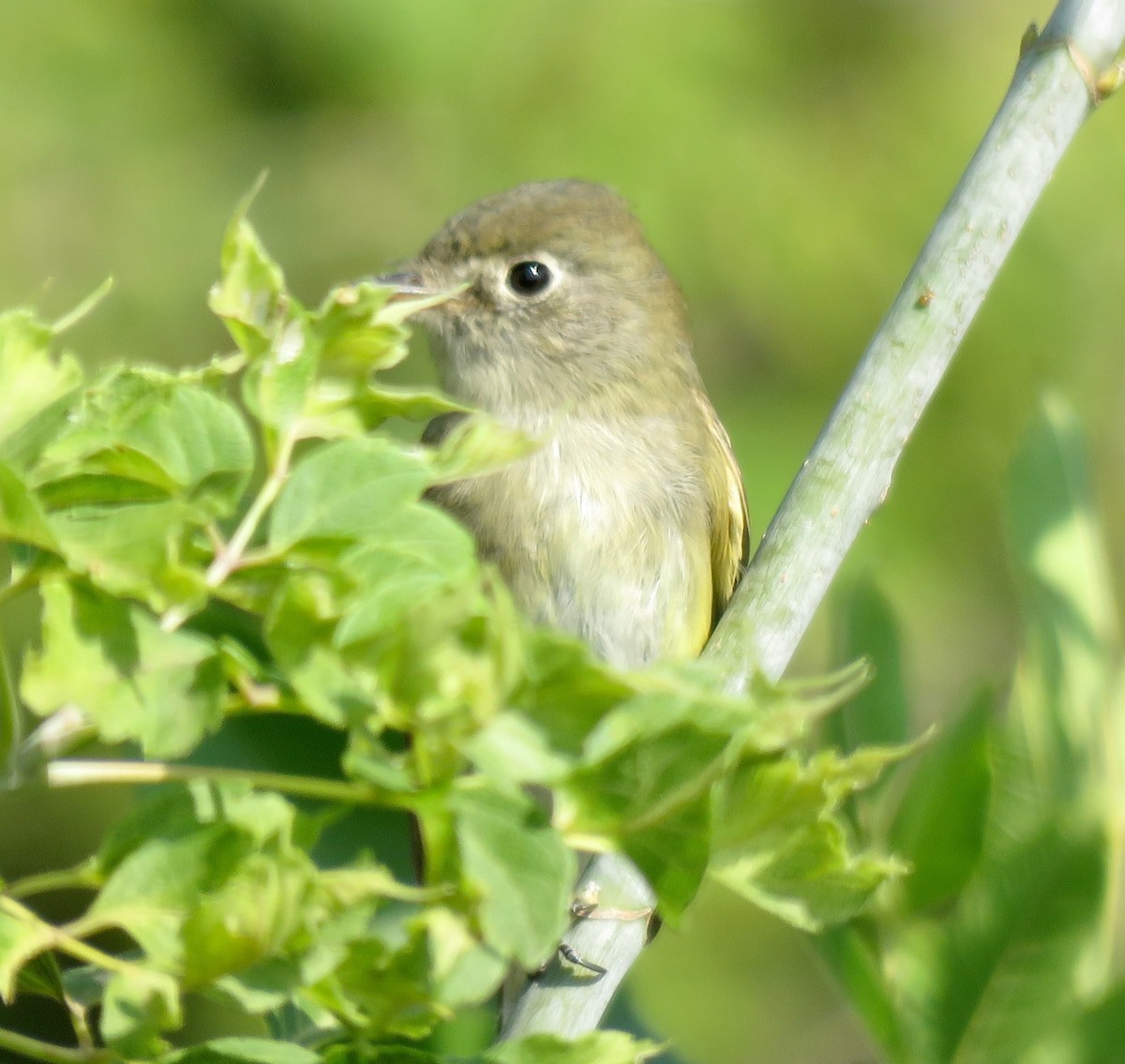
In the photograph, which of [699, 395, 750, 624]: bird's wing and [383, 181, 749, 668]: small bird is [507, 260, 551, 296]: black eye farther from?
[699, 395, 750, 624]: bird's wing

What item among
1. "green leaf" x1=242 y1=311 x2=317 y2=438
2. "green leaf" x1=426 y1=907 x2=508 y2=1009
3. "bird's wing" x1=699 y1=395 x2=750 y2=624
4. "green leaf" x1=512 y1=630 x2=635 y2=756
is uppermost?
"bird's wing" x1=699 y1=395 x2=750 y2=624

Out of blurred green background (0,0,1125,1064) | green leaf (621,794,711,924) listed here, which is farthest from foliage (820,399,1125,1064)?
blurred green background (0,0,1125,1064)

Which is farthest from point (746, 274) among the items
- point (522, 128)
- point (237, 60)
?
point (237, 60)

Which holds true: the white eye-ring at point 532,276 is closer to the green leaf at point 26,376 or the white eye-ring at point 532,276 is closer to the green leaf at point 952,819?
the green leaf at point 952,819

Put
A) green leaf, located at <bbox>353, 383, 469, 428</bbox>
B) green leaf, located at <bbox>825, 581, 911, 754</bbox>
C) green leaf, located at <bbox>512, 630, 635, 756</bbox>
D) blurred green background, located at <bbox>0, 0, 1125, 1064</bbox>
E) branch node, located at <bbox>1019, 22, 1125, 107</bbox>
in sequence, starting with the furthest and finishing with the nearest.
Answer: blurred green background, located at <bbox>0, 0, 1125, 1064</bbox>
branch node, located at <bbox>1019, 22, 1125, 107</bbox>
green leaf, located at <bbox>825, 581, 911, 754</bbox>
green leaf, located at <bbox>353, 383, 469, 428</bbox>
green leaf, located at <bbox>512, 630, 635, 756</bbox>

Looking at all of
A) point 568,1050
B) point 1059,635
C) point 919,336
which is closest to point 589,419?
point 919,336

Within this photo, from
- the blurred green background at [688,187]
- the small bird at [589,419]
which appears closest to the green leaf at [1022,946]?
the small bird at [589,419]
